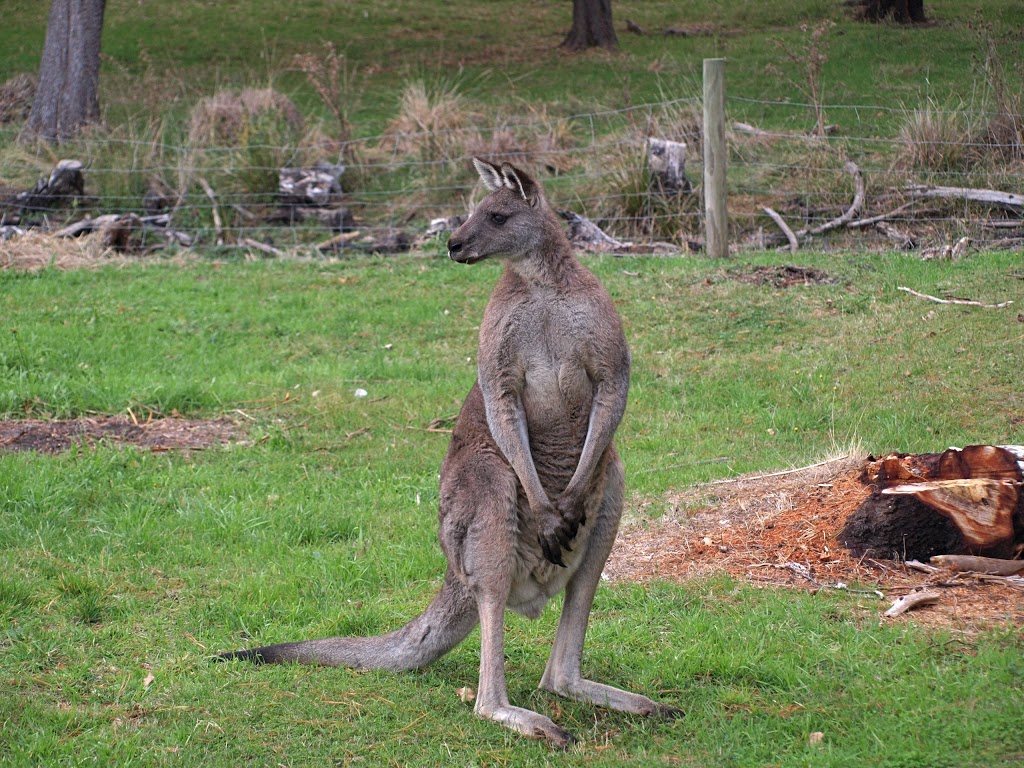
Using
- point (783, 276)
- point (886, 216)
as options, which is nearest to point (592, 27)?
point (886, 216)

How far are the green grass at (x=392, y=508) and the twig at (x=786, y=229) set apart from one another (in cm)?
107

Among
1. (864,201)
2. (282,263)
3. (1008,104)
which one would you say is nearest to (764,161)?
(864,201)

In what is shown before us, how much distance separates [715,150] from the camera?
10.5 meters

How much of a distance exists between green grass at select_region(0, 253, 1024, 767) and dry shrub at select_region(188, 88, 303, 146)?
309 centimetres

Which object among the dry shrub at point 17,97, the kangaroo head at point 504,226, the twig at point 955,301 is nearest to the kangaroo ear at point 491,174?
the kangaroo head at point 504,226

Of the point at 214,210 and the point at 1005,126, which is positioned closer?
the point at 1005,126

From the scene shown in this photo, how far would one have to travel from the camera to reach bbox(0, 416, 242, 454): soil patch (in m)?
7.20

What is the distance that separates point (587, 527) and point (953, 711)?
54.0 inches

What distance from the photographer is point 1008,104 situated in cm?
1195

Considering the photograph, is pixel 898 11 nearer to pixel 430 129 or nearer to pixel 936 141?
pixel 936 141

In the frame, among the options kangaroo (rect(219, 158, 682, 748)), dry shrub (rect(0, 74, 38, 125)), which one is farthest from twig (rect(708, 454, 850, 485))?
dry shrub (rect(0, 74, 38, 125))

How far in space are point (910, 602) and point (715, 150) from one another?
6670mm

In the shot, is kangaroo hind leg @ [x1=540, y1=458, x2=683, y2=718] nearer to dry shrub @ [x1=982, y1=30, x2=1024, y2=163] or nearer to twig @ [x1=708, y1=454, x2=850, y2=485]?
twig @ [x1=708, y1=454, x2=850, y2=485]

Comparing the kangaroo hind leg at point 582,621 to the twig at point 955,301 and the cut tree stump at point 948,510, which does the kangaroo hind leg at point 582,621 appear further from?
the twig at point 955,301
